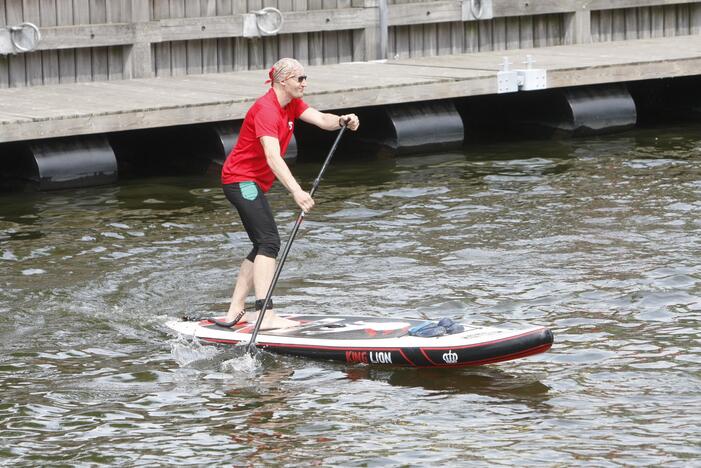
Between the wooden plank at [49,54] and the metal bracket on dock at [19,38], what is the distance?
1.21ft

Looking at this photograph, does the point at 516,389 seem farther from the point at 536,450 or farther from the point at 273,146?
the point at 273,146

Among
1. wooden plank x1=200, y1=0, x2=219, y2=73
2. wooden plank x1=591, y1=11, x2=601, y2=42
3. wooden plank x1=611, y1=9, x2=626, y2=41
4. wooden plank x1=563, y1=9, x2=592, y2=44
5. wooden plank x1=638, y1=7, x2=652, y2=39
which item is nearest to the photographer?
wooden plank x1=200, y1=0, x2=219, y2=73

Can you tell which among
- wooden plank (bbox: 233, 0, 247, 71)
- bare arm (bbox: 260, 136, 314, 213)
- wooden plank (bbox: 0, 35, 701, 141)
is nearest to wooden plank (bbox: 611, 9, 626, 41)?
wooden plank (bbox: 0, 35, 701, 141)

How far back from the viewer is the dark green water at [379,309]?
6.52 metres

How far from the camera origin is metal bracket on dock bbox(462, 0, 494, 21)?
16547 millimetres

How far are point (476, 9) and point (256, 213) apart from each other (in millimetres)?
8970

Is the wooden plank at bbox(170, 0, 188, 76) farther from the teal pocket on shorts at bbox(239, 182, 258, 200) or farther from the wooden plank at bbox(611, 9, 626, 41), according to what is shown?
the teal pocket on shorts at bbox(239, 182, 258, 200)

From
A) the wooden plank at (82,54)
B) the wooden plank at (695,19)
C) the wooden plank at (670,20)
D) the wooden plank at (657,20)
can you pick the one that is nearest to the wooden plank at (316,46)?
the wooden plank at (82,54)

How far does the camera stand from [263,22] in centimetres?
1510

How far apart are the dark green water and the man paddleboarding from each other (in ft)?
1.45

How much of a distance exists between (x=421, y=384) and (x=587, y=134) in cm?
908

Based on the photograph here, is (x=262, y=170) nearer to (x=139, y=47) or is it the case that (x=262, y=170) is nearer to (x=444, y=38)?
(x=139, y=47)

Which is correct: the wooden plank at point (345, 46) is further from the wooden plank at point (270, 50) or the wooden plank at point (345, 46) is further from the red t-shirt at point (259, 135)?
the red t-shirt at point (259, 135)

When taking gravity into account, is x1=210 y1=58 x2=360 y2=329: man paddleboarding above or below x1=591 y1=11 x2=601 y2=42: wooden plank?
below
